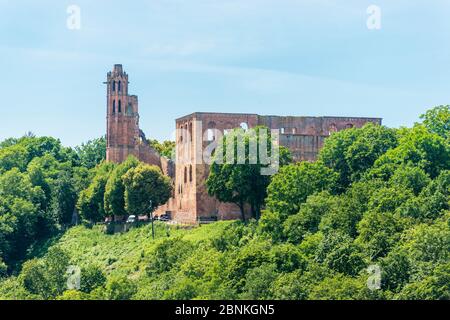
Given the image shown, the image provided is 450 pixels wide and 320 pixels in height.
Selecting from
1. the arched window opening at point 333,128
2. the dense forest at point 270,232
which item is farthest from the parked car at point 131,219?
the arched window opening at point 333,128

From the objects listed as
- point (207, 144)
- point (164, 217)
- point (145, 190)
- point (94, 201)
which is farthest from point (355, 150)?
point (94, 201)

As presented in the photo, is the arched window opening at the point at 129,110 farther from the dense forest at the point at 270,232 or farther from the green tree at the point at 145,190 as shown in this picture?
the green tree at the point at 145,190

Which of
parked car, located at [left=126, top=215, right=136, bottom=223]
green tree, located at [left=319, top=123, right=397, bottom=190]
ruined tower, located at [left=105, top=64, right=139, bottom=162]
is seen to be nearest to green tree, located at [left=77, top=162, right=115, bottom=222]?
parked car, located at [left=126, top=215, right=136, bottom=223]

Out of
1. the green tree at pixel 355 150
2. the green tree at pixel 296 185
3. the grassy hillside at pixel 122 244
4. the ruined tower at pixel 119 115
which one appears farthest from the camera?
the ruined tower at pixel 119 115

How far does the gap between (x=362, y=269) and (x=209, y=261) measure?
36.9 feet

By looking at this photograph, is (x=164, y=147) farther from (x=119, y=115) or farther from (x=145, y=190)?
(x=145, y=190)

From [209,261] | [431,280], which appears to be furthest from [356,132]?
[431,280]

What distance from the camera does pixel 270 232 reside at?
8319cm

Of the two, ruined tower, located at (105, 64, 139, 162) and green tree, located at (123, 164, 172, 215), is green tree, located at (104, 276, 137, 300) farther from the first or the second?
ruined tower, located at (105, 64, 139, 162)

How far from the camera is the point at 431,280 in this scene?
214 feet

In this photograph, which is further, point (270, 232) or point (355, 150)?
point (355, 150)

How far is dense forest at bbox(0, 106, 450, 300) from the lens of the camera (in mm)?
69500

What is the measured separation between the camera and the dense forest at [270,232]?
6950 cm
